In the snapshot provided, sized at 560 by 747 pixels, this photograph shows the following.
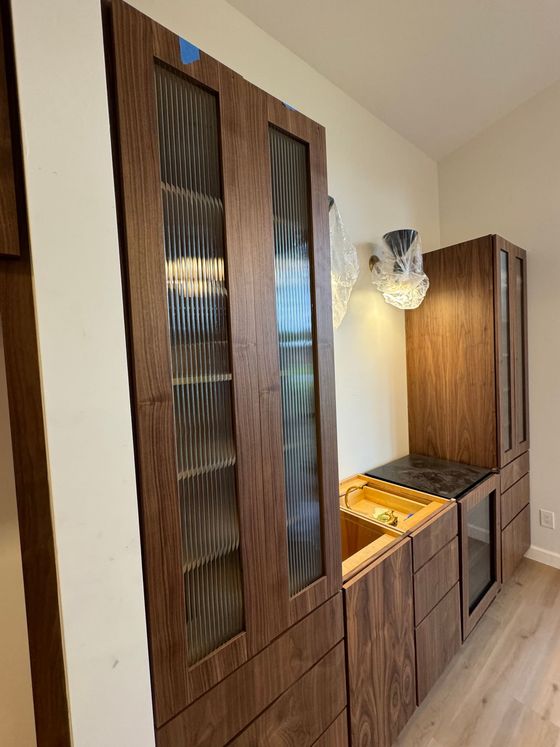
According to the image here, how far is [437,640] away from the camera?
1.59 metres

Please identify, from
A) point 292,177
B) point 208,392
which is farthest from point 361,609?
point 292,177

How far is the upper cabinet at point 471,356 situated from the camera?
6.96 feet

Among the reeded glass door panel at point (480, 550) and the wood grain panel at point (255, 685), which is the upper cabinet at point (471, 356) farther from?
the wood grain panel at point (255, 685)

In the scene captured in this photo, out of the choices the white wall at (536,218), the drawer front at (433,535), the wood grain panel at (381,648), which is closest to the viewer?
the wood grain panel at (381,648)

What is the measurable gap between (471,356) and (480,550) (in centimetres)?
114

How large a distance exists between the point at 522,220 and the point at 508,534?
2.13 metres

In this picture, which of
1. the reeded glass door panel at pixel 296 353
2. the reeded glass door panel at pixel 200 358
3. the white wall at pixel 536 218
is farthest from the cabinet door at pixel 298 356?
the white wall at pixel 536 218

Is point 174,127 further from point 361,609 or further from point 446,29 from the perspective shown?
point 446,29

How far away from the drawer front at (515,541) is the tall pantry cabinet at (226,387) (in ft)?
5.53

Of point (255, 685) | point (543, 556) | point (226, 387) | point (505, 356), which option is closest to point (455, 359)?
point (505, 356)

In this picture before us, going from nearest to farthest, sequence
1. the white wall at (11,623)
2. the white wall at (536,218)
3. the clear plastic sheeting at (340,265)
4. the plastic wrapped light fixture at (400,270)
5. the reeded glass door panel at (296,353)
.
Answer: the white wall at (11,623) < the reeded glass door panel at (296,353) < the clear plastic sheeting at (340,265) < the plastic wrapped light fixture at (400,270) < the white wall at (536,218)

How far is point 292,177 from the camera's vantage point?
1.03m

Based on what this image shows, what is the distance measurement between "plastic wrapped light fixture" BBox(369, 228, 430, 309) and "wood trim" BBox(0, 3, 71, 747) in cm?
182

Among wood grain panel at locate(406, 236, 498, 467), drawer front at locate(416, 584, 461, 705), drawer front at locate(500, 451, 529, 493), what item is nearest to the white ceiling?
wood grain panel at locate(406, 236, 498, 467)
